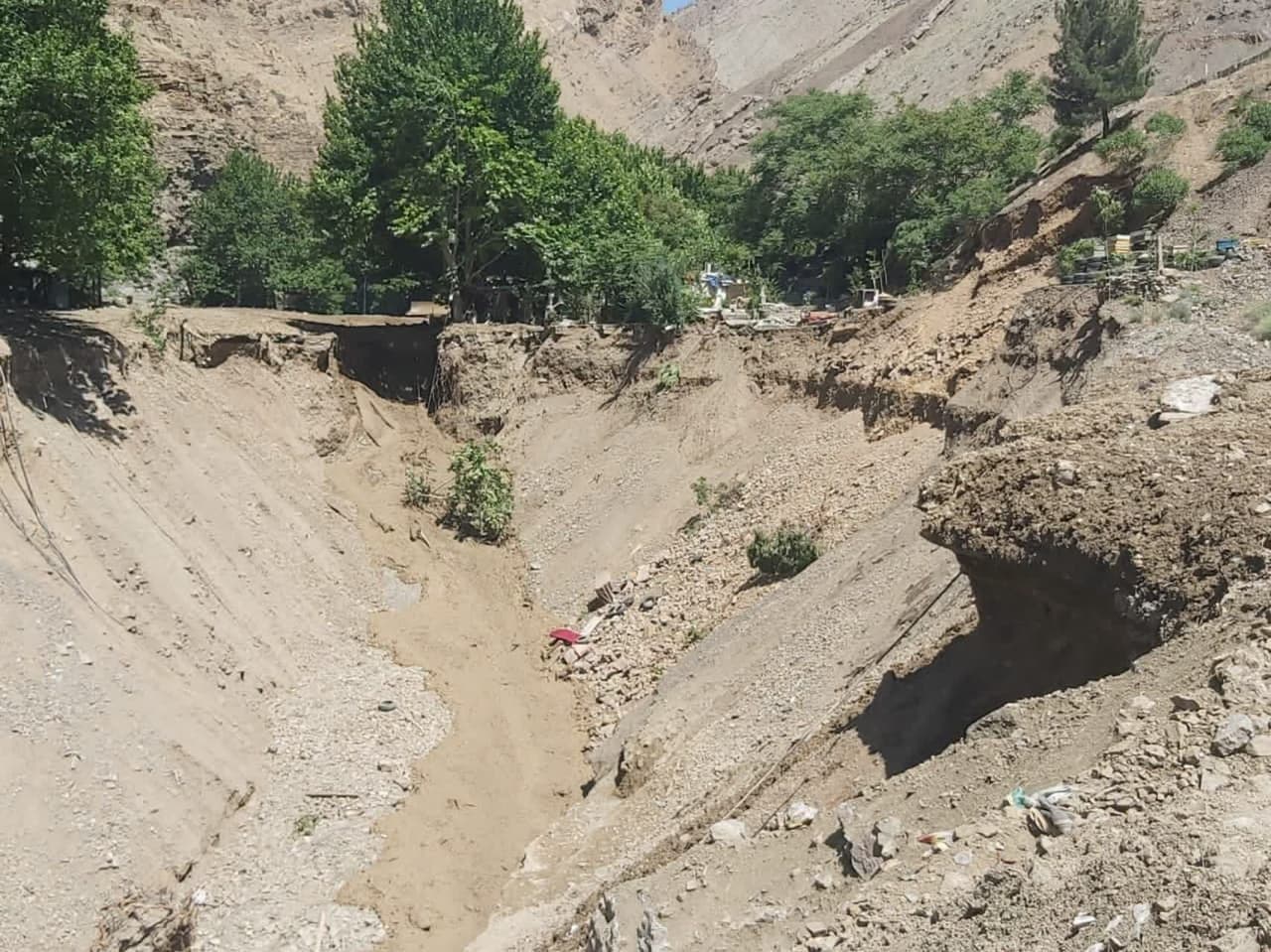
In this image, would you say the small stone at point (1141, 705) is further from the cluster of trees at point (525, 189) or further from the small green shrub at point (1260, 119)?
the small green shrub at point (1260, 119)

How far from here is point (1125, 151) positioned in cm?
2350

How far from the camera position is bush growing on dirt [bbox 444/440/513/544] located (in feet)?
75.4

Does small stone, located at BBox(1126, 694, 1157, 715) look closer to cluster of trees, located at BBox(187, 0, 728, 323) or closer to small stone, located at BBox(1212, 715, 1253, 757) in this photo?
small stone, located at BBox(1212, 715, 1253, 757)

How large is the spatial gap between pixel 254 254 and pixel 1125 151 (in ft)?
85.0

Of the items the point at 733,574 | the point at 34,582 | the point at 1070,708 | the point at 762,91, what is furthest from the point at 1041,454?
the point at 762,91

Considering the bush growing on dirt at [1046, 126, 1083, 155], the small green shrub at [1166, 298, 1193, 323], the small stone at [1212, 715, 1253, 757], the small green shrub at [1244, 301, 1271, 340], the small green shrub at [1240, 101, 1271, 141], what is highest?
the small stone at [1212, 715, 1253, 757]

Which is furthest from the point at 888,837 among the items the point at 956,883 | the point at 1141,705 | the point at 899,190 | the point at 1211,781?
the point at 899,190

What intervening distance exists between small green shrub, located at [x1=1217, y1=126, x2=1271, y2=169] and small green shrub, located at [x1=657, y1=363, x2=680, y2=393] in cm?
1148

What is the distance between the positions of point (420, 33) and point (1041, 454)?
2271 centimetres

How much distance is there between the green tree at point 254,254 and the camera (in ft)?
121

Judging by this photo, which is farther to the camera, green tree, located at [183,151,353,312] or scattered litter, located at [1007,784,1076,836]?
green tree, located at [183,151,353,312]

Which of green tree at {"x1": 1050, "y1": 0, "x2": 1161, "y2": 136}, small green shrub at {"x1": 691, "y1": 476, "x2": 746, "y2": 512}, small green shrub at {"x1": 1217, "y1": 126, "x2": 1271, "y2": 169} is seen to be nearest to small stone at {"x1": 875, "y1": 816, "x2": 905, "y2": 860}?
small green shrub at {"x1": 691, "y1": 476, "x2": 746, "y2": 512}

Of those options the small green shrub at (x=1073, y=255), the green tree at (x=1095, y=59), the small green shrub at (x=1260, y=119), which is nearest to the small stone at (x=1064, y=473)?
the small green shrub at (x=1073, y=255)

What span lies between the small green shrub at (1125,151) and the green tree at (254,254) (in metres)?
23.0
